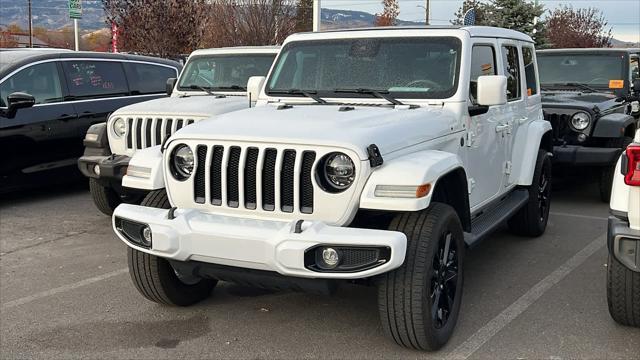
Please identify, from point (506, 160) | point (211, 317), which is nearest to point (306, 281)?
point (211, 317)

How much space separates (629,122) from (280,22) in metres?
21.4

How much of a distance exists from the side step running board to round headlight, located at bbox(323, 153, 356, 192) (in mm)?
1130

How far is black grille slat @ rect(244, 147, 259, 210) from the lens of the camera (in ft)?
12.1

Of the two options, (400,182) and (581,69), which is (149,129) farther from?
(581,69)

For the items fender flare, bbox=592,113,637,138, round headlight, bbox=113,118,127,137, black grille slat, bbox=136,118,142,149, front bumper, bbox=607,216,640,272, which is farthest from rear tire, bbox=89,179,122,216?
fender flare, bbox=592,113,637,138

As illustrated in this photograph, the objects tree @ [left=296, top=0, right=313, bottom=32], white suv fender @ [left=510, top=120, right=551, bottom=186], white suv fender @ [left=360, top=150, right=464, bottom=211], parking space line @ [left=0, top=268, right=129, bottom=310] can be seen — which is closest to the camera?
white suv fender @ [left=360, top=150, right=464, bottom=211]

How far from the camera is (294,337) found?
4.10m

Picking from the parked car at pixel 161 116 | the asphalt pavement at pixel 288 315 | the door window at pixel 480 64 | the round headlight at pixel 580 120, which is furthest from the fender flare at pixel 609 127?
the parked car at pixel 161 116

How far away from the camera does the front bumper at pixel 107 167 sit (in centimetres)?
616

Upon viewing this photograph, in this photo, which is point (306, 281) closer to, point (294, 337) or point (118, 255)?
point (294, 337)

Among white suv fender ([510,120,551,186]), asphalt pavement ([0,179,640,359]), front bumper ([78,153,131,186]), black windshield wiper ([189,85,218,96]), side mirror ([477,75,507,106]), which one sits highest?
side mirror ([477,75,507,106])

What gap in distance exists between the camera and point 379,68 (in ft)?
15.7

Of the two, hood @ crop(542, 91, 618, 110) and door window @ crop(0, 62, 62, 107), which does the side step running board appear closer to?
hood @ crop(542, 91, 618, 110)

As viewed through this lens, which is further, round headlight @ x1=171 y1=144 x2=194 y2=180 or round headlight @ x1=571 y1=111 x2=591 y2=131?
round headlight @ x1=571 y1=111 x2=591 y2=131
